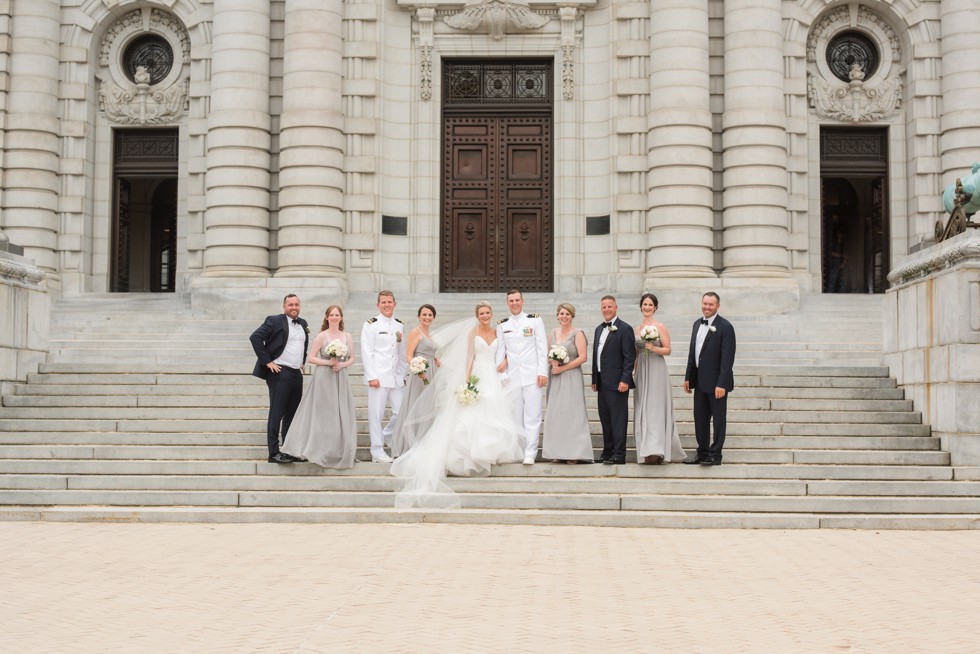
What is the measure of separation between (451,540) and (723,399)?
4.46 m

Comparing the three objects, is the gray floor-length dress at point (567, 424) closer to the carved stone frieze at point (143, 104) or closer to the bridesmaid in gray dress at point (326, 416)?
the bridesmaid in gray dress at point (326, 416)

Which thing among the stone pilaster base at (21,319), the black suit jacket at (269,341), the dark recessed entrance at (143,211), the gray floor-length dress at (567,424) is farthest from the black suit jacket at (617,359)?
the dark recessed entrance at (143,211)

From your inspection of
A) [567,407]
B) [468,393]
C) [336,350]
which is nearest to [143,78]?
[336,350]

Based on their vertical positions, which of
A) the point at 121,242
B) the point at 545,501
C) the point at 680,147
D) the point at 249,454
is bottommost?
the point at 545,501

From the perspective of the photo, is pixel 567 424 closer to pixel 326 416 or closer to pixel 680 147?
pixel 326 416

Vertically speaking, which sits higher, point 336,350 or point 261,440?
point 336,350

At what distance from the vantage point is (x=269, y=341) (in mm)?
15125

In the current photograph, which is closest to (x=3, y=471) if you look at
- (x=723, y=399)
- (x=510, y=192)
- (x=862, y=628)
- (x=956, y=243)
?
(x=723, y=399)

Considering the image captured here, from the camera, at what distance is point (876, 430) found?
16047mm

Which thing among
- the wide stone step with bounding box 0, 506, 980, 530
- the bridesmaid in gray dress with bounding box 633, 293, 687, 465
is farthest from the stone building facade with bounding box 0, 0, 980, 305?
the wide stone step with bounding box 0, 506, 980, 530

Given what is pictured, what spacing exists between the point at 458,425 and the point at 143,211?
22976 millimetres

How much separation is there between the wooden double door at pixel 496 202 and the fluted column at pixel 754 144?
4263 mm

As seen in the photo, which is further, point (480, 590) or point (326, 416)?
point (326, 416)

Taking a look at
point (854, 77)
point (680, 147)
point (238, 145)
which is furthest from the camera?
point (854, 77)
